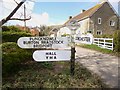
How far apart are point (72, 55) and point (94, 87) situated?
991 mm

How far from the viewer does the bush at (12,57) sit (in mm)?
4543

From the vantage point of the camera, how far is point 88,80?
14.8 ft

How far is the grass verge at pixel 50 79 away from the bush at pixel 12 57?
19 cm

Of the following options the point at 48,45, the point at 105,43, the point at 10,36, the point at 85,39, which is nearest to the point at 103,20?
the point at 105,43

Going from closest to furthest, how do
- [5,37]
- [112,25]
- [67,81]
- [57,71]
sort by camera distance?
[67,81] < [57,71] < [5,37] < [112,25]

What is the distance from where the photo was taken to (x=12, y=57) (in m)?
4.76

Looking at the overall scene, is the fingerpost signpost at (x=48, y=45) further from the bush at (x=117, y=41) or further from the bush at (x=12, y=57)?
the bush at (x=117, y=41)

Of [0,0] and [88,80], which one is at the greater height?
[0,0]

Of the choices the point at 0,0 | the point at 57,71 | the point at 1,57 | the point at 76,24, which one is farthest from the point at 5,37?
the point at 76,24

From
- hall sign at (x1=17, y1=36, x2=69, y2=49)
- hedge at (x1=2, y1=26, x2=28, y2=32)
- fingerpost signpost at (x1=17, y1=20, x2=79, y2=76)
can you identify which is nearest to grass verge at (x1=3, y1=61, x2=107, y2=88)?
fingerpost signpost at (x1=17, y1=20, x2=79, y2=76)

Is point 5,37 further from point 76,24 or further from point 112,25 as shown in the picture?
point 112,25

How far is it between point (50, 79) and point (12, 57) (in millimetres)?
1101

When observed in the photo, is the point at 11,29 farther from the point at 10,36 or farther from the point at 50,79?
the point at 50,79

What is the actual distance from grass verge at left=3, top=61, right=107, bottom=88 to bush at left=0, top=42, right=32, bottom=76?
7.6 inches
